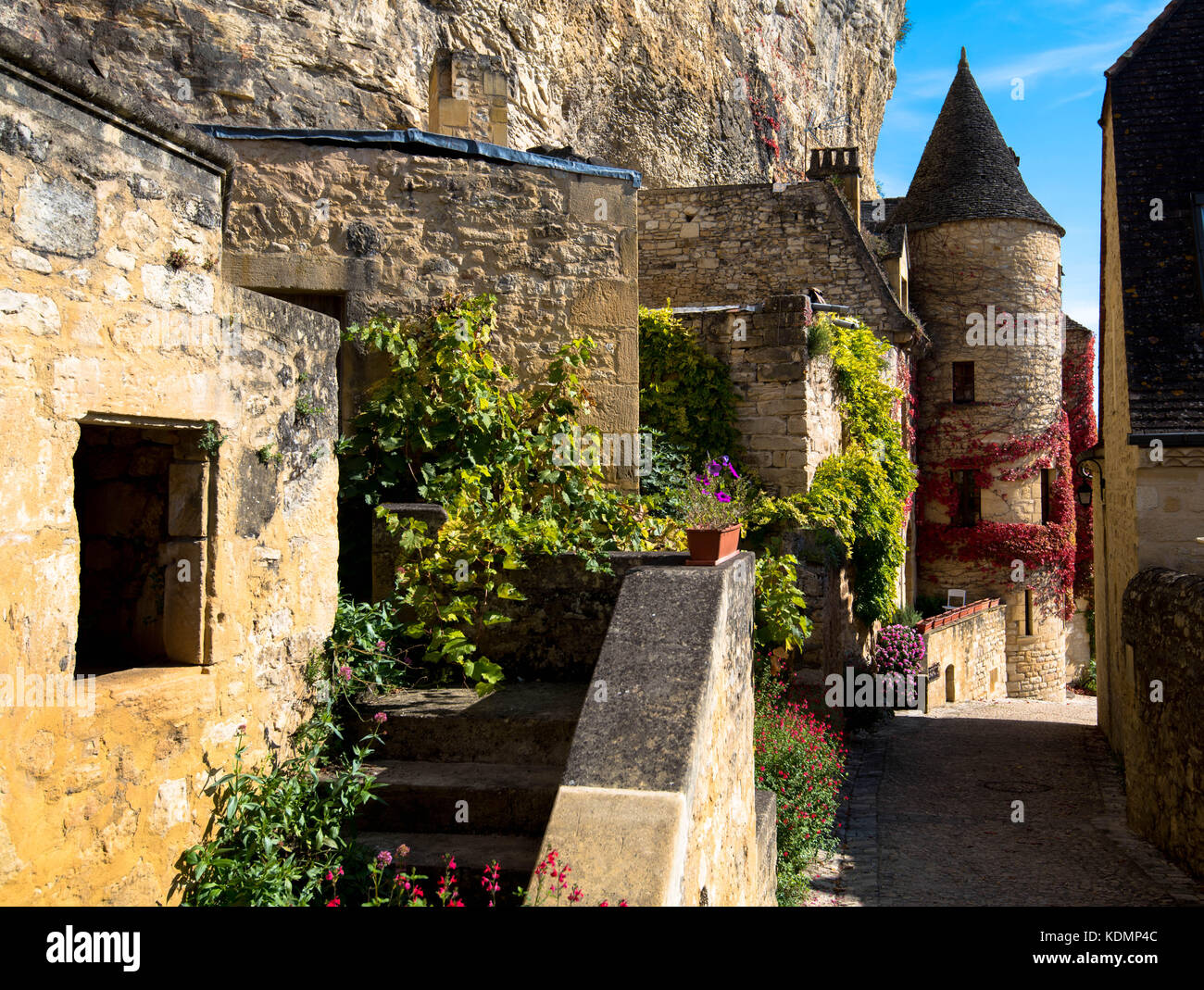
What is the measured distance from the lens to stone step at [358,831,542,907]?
3.60 meters

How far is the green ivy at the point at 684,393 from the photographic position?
9.81m

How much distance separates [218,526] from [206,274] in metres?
0.96

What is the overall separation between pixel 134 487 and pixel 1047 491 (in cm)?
2169

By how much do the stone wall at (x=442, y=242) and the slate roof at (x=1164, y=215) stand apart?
18.6 feet

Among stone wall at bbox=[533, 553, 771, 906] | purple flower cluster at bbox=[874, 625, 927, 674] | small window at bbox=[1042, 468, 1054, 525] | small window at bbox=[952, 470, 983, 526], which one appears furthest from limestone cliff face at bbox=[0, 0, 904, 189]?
small window at bbox=[1042, 468, 1054, 525]

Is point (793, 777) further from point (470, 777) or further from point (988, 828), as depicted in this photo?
point (470, 777)

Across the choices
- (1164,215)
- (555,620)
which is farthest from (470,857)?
(1164,215)

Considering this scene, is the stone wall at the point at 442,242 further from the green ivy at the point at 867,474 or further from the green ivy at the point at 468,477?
the green ivy at the point at 867,474

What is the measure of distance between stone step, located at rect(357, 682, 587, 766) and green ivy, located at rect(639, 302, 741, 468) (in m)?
5.48

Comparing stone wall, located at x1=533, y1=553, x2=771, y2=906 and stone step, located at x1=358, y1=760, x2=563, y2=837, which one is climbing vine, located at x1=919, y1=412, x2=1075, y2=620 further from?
stone step, located at x1=358, y1=760, x2=563, y2=837

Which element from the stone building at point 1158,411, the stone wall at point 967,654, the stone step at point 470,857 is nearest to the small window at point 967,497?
the stone wall at point 967,654
